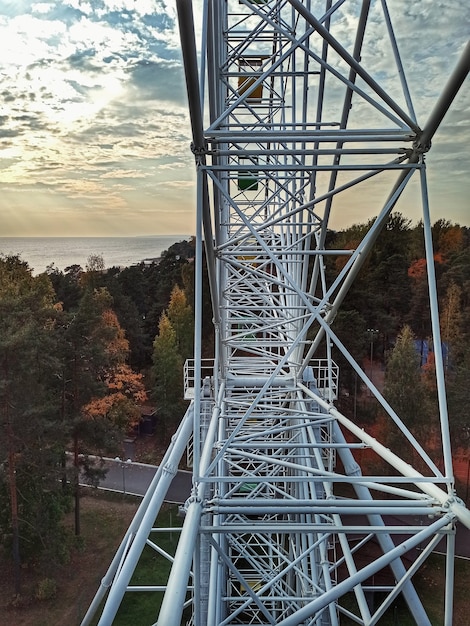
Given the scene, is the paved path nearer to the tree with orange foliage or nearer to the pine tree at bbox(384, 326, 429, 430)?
the tree with orange foliage

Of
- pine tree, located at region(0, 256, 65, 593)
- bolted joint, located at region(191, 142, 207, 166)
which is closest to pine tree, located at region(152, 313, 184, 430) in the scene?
pine tree, located at region(0, 256, 65, 593)

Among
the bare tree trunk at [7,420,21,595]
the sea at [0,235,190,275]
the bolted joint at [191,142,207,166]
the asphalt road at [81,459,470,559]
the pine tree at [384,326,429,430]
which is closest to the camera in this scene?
the bolted joint at [191,142,207,166]

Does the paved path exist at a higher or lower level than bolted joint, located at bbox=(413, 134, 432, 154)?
lower

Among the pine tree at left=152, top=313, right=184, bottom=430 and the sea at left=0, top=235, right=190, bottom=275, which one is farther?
the sea at left=0, top=235, right=190, bottom=275

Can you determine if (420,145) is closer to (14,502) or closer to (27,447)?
(27,447)

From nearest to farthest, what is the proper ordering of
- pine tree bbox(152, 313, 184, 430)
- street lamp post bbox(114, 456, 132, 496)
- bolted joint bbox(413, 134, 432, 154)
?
bolted joint bbox(413, 134, 432, 154)
street lamp post bbox(114, 456, 132, 496)
pine tree bbox(152, 313, 184, 430)

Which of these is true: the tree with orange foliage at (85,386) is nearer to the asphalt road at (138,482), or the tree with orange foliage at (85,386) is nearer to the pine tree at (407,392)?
the asphalt road at (138,482)

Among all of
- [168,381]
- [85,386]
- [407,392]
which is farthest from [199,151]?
[168,381]

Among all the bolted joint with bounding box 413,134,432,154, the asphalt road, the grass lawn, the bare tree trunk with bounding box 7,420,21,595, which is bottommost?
the grass lawn
